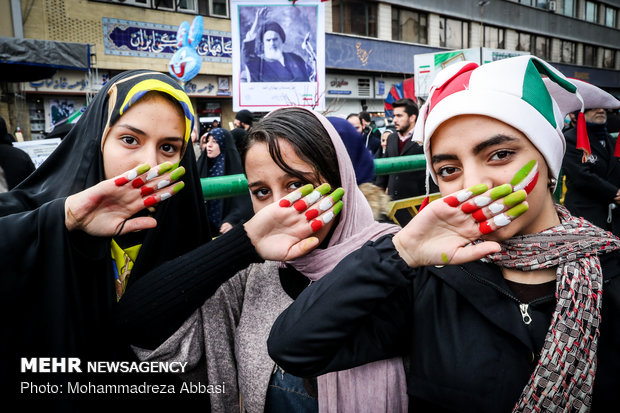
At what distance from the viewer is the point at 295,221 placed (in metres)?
1.33

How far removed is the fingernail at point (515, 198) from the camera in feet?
3.51

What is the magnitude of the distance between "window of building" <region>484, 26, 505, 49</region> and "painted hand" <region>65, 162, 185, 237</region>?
29.4 m

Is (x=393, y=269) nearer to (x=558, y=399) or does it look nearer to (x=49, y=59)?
(x=558, y=399)

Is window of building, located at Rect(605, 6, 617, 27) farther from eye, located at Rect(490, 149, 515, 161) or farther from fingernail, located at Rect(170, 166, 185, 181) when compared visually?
fingernail, located at Rect(170, 166, 185, 181)

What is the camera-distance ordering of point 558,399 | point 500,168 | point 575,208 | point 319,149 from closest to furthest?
point 558,399, point 500,168, point 319,149, point 575,208

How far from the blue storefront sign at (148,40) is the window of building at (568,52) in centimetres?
2765

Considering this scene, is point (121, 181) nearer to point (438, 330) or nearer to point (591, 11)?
point (438, 330)

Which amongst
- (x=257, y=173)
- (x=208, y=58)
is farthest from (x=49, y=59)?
(x=208, y=58)

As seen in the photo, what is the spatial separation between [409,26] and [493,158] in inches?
964

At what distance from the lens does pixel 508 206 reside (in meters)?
1.08

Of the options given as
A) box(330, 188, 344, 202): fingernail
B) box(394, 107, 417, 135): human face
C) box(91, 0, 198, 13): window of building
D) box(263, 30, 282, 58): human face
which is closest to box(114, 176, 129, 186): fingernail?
box(330, 188, 344, 202): fingernail

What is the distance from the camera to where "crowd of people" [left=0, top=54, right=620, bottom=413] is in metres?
1.13

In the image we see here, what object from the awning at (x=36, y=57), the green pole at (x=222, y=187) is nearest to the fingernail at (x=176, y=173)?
the green pole at (x=222, y=187)

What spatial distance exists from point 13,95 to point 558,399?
614 inches
